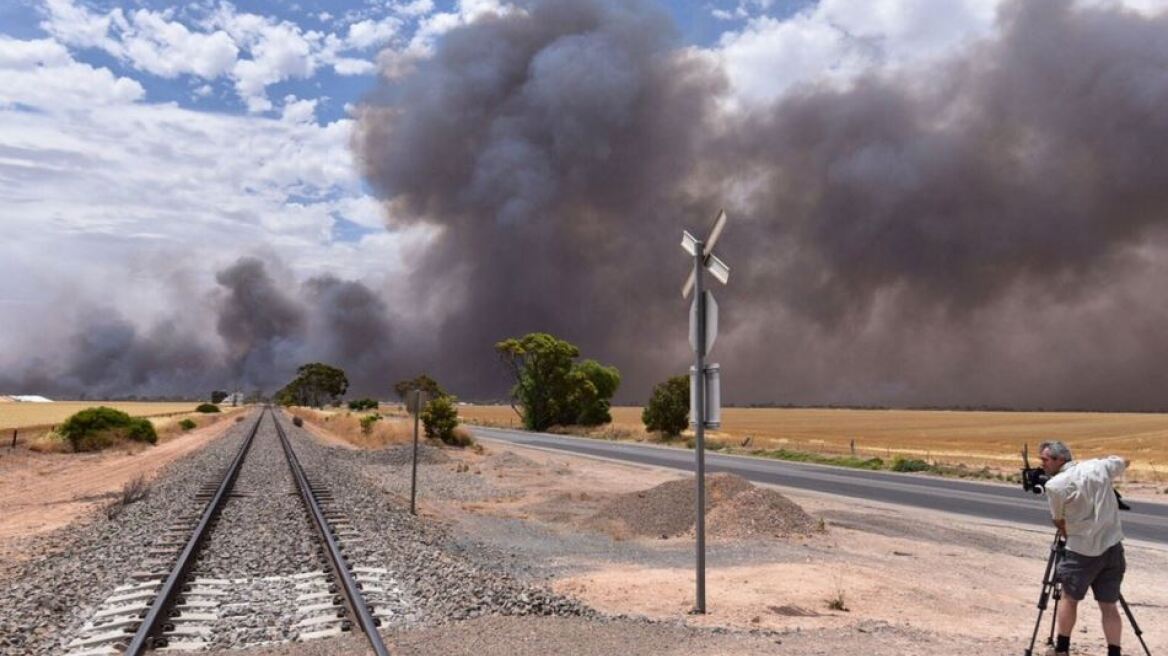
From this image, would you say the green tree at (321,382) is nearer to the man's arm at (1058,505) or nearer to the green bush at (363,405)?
the green bush at (363,405)

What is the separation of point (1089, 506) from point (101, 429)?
45.2 meters

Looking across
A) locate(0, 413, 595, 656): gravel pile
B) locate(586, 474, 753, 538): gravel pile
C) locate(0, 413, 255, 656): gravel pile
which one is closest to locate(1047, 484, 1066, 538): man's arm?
locate(0, 413, 595, 656): gravel pile

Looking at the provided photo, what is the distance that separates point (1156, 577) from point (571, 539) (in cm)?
908

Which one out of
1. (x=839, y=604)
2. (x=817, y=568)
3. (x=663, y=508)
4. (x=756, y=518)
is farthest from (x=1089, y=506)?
(x=663, y=508)

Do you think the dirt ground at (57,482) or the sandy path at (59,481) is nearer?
the dirt ground at (57,482)

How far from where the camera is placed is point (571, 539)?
15930mm

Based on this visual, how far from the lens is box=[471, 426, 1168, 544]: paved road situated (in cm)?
2117

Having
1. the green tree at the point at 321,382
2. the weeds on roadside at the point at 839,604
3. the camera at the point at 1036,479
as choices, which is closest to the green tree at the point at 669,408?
the weeds on roadside at the point at 839,604

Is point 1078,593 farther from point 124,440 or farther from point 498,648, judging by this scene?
point 124,440

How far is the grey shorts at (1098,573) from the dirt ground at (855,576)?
5.21 feet

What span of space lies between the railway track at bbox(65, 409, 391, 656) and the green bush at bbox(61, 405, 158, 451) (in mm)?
29688

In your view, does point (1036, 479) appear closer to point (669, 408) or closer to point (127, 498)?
point (127, 498)

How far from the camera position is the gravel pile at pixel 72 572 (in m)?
8.04

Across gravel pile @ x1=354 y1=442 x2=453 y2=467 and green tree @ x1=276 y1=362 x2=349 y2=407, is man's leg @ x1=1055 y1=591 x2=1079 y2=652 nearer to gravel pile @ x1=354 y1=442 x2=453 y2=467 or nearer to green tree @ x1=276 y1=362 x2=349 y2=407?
gravel pile @ x1=354 y1=442 x2=453 y2=467
